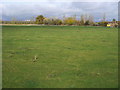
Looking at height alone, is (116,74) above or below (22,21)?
below

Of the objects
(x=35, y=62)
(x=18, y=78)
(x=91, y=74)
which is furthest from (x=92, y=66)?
(x=18, y=78)

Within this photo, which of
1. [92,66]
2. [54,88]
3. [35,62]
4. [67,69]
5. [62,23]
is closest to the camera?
[54,88]

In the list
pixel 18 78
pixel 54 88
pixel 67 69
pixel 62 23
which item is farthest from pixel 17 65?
pixel 62 23

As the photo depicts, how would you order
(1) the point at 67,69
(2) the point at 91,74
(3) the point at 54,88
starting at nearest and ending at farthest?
1. (3) the point at 54,88
2. (2) the point at 91,74
3. (1) the point at 67,69

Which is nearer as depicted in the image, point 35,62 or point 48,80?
point 48,80

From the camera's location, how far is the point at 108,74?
3.14m

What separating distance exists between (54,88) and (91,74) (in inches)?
36.9

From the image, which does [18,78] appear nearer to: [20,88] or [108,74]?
[20,88]

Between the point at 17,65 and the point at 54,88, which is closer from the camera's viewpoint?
the point at 54,88

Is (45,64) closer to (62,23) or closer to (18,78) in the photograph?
(18,78)

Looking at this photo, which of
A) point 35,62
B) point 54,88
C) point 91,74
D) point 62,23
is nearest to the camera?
point 54,88

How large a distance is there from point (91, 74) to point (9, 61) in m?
2.07

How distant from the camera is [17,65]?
3.68m

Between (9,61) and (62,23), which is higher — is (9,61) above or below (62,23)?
below
